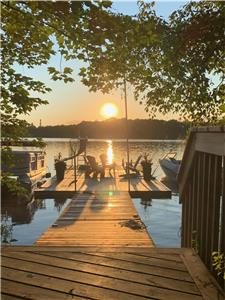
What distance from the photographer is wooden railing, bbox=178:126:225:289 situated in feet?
12.1

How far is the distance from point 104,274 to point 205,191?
147 cm

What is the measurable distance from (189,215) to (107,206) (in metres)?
6.47

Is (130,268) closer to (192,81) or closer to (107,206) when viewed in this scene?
(192,81)

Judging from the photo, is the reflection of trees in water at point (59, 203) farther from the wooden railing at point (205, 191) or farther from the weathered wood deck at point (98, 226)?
the wooden railing at point (205, 191)

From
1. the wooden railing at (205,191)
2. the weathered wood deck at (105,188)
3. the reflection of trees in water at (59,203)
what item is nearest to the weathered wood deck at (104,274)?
the wooden railing at (205,191)

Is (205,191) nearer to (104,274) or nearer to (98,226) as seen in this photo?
(104,274)

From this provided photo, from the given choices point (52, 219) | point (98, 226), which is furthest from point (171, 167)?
point (98, 226)

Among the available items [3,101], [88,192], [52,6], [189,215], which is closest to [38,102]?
[3,101]

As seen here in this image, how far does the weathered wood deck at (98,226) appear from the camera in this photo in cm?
705

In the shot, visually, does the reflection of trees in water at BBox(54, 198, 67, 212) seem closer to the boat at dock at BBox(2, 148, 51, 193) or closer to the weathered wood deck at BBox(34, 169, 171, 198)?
the weathered wood deck at BBox(34, 169, 171, 198)

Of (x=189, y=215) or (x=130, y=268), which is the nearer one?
(x=130, y=268)

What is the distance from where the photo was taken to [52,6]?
11.1ft

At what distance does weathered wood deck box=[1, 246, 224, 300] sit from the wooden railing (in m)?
0.29

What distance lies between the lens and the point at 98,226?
8.69 meters
